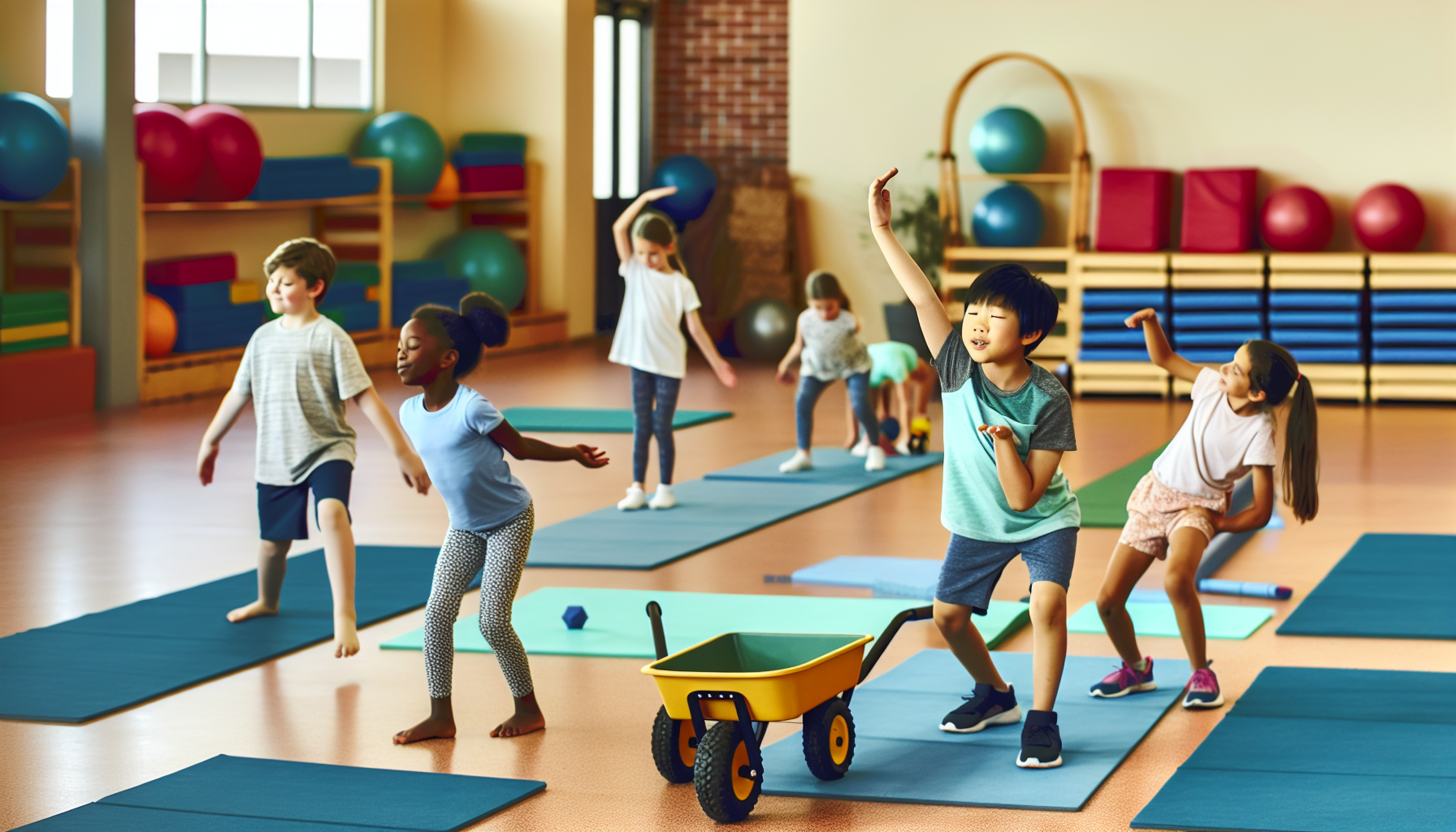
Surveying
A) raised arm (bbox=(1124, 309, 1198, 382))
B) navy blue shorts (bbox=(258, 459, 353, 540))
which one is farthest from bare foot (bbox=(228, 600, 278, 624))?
raised arm (bbox=(1124, 309, 1198, 382))

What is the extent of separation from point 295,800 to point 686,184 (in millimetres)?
10641

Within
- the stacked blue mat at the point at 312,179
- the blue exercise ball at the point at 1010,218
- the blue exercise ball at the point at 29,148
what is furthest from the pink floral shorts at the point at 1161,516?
the stacked blue mat at the point at 312,179

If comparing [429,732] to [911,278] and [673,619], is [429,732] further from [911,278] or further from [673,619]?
[911,278]

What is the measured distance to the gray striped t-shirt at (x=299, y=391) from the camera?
4.84 meters

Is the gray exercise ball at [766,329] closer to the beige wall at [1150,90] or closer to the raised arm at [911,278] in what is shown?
the beige wall at [1150,90]

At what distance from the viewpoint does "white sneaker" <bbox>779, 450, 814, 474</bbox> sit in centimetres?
815

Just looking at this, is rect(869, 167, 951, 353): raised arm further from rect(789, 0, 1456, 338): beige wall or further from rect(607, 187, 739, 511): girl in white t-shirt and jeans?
rect(789, 0, 1456, 338): beige wall

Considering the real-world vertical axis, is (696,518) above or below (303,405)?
below

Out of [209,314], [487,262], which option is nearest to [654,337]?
[209,314]

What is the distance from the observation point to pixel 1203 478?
13.8ft

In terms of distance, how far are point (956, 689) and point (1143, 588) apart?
1602 millimetres

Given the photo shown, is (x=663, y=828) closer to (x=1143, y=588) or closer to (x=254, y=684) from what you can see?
(x=254, y=684)

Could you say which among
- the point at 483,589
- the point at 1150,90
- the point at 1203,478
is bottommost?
the point at 483,589

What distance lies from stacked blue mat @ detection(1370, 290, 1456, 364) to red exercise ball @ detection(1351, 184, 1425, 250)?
0.32 meters
